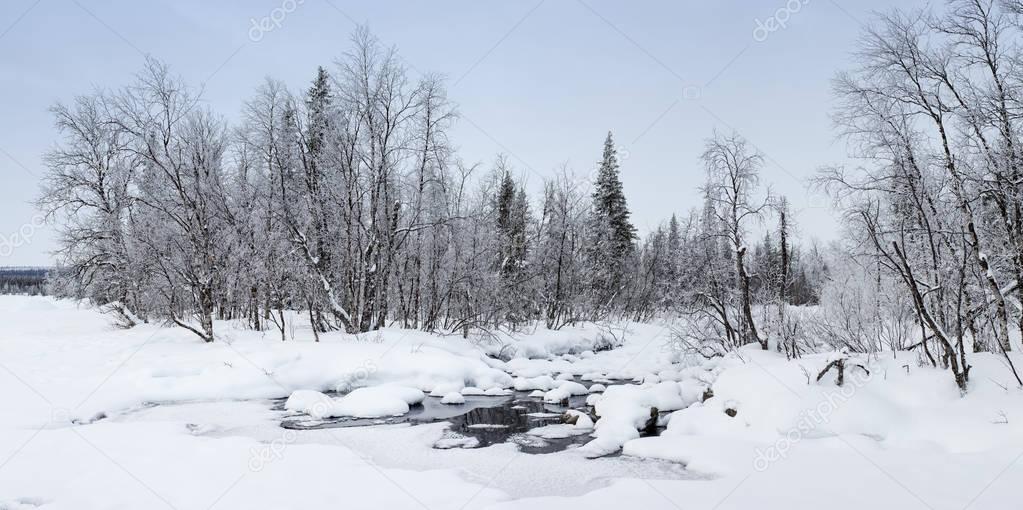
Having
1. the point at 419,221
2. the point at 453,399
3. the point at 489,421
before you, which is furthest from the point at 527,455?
the point at 419,221

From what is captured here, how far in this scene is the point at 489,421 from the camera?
1110 cm

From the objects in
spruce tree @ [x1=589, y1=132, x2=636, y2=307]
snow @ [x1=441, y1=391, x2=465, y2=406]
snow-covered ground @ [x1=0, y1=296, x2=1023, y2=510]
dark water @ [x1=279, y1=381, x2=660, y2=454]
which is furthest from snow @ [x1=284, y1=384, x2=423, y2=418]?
spruce tree @ [x1=589, y1=132, x2=636, y2=307]

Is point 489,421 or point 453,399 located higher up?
point 453,399

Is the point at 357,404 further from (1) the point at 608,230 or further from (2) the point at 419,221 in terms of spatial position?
(1) the point at 608,230

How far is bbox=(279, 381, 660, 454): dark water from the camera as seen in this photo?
9.27 meters

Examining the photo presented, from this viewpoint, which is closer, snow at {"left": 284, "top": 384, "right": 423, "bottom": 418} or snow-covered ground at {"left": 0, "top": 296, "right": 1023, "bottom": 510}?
snow-covered ground at {"left": 0, "top": 296, "right": 1023, "bottom": 510}

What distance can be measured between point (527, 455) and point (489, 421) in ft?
9.27

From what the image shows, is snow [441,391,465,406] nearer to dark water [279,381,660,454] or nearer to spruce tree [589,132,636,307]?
dark water [279,381,660,454]

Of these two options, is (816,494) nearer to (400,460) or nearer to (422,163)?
(400,460)

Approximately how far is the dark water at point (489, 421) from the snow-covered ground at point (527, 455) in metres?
0.37

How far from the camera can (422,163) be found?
67.3 ft

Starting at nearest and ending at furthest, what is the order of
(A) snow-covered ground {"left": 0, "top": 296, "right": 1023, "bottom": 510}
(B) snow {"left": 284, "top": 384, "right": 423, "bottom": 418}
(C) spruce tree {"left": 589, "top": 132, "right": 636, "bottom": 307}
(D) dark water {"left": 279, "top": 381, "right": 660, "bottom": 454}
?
(A) snow-covered ground {"left": 0, "top": 296, "right": 1023, "bottom": 510}
(D) dark water {"left": 279, "top": 381, "right": 660, "bottom": 454}
(B) snow {"left": 284, "top": 384, "right": 423, "bottom": 418}
(C) spruce tree {"left": 589, "top": 132, "right": 636, "bottom": 307}

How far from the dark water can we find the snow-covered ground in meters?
0.37

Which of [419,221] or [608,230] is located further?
[608,230]
